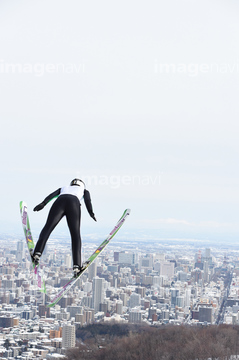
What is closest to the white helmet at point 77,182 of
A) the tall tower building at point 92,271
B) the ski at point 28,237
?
the ski at point 28,237

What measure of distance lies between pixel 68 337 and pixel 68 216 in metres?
16.0

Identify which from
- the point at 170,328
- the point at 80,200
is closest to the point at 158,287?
the point at 170,328

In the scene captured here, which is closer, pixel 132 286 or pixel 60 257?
pixel 60 257

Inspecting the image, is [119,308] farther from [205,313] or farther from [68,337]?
[68,337]

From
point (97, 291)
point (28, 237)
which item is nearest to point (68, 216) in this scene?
point (28, 237)

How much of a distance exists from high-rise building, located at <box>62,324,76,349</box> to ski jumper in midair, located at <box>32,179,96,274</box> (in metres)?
15.2

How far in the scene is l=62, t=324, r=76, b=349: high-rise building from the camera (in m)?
19.8

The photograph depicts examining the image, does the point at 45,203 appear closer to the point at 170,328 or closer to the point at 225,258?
the point at 170,328

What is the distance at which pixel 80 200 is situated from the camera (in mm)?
5371

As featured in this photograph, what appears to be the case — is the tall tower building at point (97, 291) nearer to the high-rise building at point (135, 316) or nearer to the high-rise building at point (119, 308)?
the high-rise building at point (119, 308)

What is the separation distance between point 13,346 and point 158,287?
14.1 m

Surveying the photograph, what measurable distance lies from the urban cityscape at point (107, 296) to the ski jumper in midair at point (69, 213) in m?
11.2

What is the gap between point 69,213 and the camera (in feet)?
17.2

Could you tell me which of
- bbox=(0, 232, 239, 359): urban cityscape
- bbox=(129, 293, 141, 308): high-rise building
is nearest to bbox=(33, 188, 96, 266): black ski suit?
bbox=(0, 232, 239, 359): urban cityscape
